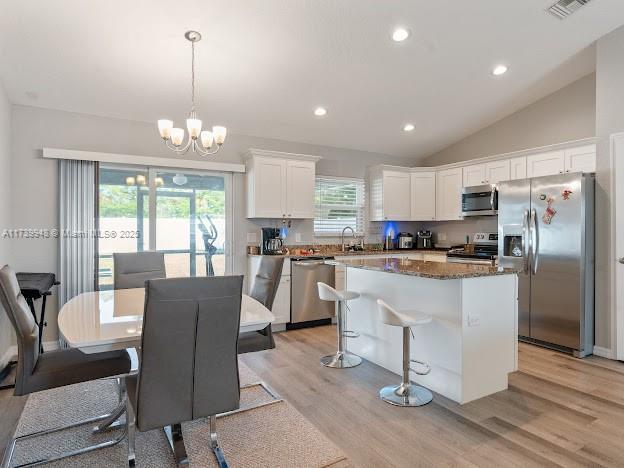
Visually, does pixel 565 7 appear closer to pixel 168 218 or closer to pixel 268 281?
pixel 268 281

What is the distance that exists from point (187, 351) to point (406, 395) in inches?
69.8

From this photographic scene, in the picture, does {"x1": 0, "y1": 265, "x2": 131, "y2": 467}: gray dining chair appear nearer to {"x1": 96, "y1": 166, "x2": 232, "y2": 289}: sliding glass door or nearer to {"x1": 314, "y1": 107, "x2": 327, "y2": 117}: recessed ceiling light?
{"x1": 96, "y1": 166, "x2": 232, "y2": 289}: sliding glass door

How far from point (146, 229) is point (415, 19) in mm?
Answer: 3618

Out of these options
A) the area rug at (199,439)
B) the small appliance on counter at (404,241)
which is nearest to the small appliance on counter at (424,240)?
the small appliance on counter at (404,241)

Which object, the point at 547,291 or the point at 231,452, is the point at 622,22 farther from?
the point at 231,452

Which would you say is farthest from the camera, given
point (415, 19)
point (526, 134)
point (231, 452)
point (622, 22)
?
point (526, 134)

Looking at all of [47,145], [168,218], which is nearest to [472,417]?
[168,218]

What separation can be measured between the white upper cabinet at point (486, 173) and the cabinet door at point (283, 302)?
305cm

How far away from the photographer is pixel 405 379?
2865 millimetres

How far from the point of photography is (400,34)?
3508mm

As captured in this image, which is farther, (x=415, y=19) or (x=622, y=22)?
(x=622, y=22)

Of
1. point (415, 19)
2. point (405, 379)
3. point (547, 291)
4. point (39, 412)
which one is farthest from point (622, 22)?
point (39, 412)

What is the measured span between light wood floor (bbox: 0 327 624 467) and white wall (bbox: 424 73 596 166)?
288 cm

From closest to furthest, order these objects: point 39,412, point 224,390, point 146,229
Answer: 1. point 224,390
2. point 39,412
3. point 146,229
